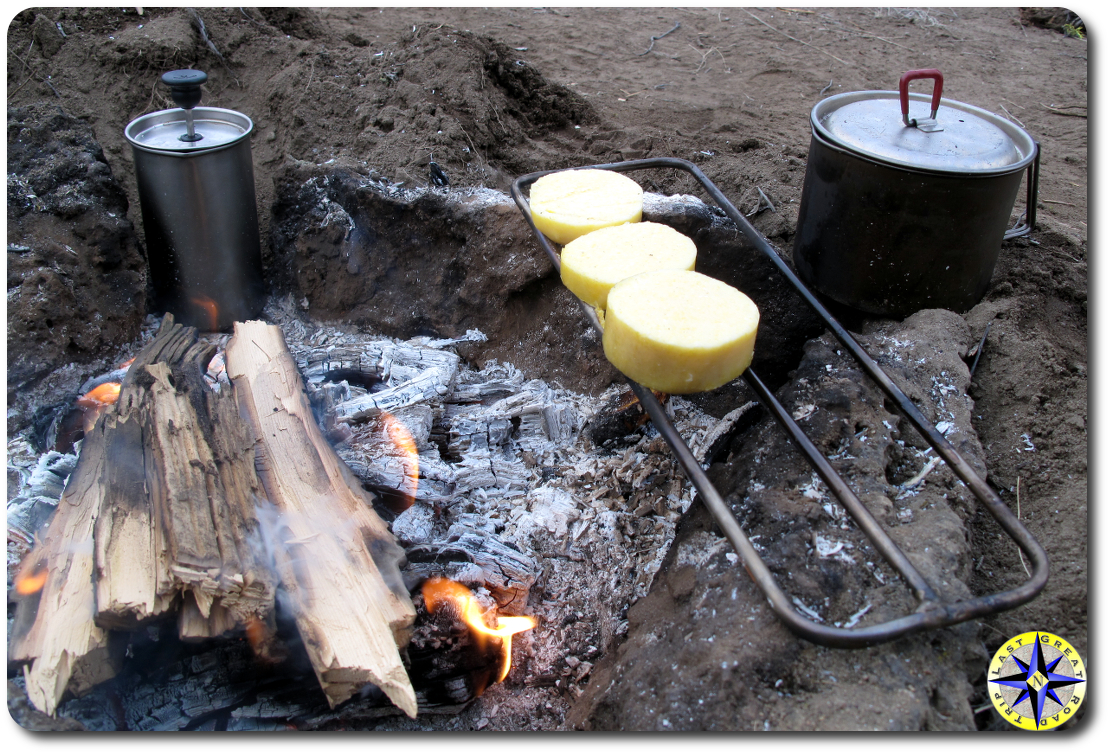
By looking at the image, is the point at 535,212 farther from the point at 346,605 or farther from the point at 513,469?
the point at 346,605

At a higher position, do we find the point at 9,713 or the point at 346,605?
the point at 346,605

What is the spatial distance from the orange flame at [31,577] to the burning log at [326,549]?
0.65 meters

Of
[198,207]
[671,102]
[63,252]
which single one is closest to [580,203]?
[198,207]

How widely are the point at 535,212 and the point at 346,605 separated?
175 centimetres

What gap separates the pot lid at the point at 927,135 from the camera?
8.72 ft

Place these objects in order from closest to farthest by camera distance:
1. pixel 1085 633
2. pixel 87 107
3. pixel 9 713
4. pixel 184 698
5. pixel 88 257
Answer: pixel 9 713, pixel 1085 633, pixel 184 698, pixel 88 257, pixel 87 107

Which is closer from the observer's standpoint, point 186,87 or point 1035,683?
point 1035,683

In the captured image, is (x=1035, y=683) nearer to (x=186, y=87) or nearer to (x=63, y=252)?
(x=186, y=87)

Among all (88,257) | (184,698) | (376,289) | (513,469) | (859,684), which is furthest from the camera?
(376,289)

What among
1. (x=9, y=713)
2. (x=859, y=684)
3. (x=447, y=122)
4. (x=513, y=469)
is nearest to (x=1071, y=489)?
(x=859, y=684)

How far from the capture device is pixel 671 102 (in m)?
5.96

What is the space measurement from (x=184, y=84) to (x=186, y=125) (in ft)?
1.20

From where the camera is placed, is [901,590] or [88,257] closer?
[901,590]

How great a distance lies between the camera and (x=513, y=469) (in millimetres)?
2828
